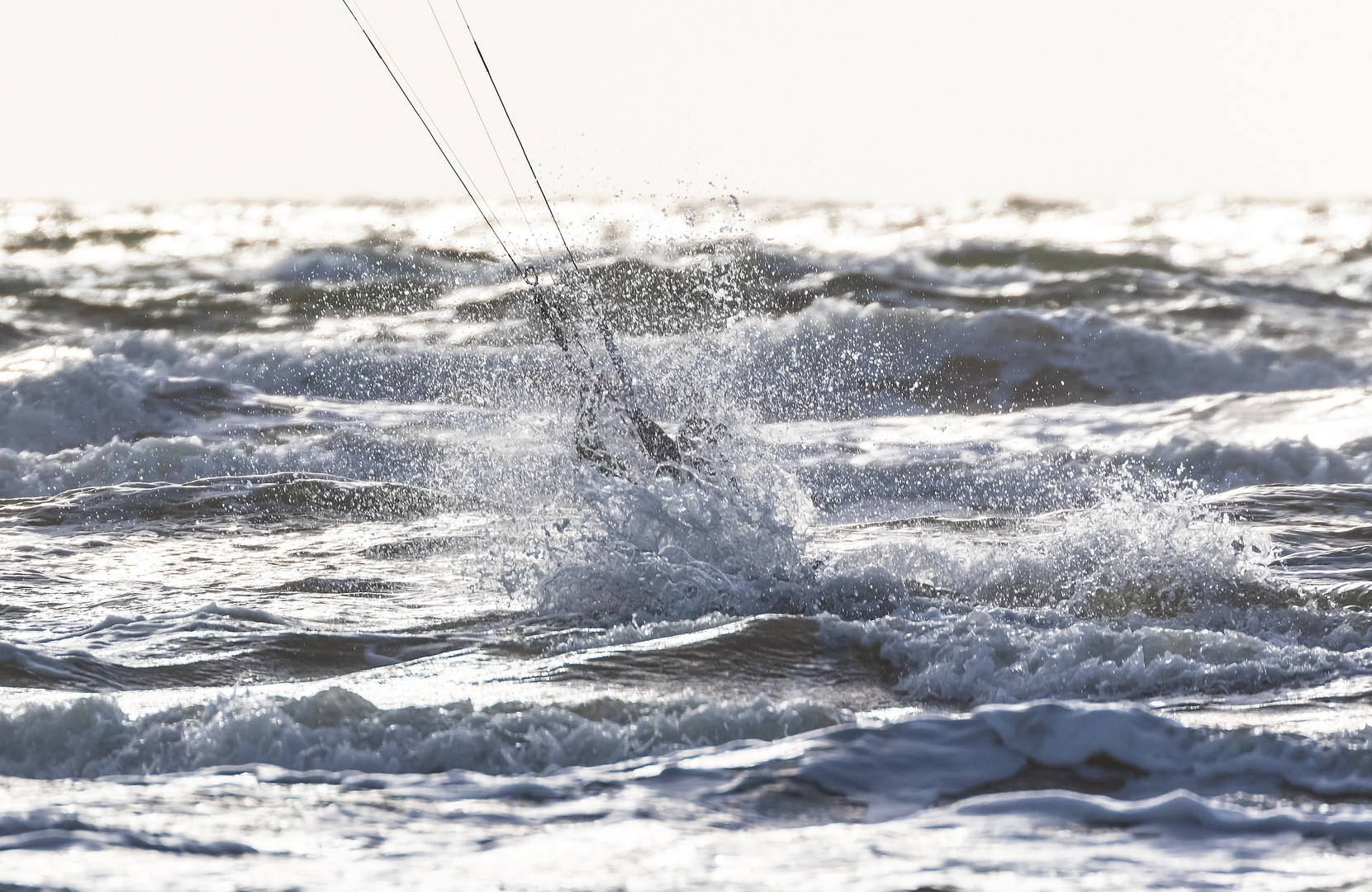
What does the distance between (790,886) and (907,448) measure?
1039cm

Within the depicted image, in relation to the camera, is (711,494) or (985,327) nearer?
(711,494)

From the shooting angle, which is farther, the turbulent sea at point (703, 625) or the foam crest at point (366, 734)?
the foam crest at point (366, 734)

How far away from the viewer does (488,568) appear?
25.8 ft

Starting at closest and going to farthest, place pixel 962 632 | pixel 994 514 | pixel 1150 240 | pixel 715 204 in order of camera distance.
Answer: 1. pixel 962 632
2. pixel 994 514
3. pixel 715 204
4. pixel 1150 240

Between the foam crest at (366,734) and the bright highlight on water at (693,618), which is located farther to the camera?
the foam crest at (366,734)

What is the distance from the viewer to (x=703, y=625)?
6.53 m

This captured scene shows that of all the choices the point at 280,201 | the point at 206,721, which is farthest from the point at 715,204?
the point at 280,201

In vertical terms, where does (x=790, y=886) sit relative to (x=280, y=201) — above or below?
below

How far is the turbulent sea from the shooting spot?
3869 millimetres

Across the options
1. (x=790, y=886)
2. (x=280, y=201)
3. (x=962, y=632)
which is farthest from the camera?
(x=280, y=201)

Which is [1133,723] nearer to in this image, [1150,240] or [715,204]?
[715,204]

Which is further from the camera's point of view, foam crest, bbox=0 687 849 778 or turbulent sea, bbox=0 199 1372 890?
foam crest, bbox=0 687 849 778

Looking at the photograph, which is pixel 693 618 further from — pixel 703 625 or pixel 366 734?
pixel 366 734

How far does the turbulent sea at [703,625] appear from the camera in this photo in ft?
12.7
